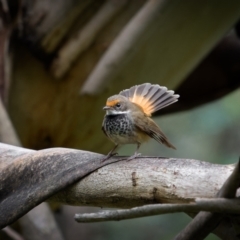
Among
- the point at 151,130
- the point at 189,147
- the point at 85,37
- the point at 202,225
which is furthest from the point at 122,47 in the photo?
the point at 189,147

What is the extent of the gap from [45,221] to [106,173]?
4.38 ft

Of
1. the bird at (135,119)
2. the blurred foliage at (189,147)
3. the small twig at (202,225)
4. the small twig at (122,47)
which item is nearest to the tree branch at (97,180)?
the small twig at (202,225)

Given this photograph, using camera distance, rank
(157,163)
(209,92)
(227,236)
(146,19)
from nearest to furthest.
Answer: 1. (227,236)
2. (157,163)
3. (146,19)
4. (209,92)

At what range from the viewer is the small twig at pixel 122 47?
10.1 ft

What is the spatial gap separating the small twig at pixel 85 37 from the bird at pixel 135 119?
795 millimetres

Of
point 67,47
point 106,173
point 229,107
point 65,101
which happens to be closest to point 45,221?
point 65,101

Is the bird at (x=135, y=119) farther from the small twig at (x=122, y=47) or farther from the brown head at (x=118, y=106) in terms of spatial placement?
the small twig at (x=122, y=47)

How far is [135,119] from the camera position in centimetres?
258

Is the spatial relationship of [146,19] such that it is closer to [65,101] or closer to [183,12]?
[183,12]

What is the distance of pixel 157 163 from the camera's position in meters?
1.87

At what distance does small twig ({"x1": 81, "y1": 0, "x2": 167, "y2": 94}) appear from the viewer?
10.1 feet

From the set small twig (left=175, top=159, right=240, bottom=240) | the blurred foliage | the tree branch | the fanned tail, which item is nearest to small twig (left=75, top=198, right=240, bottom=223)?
small twig (left=175, top=159, right=240, bottom=240)

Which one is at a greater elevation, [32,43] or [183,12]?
[183,12]

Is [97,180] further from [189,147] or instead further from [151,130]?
[189,147]
